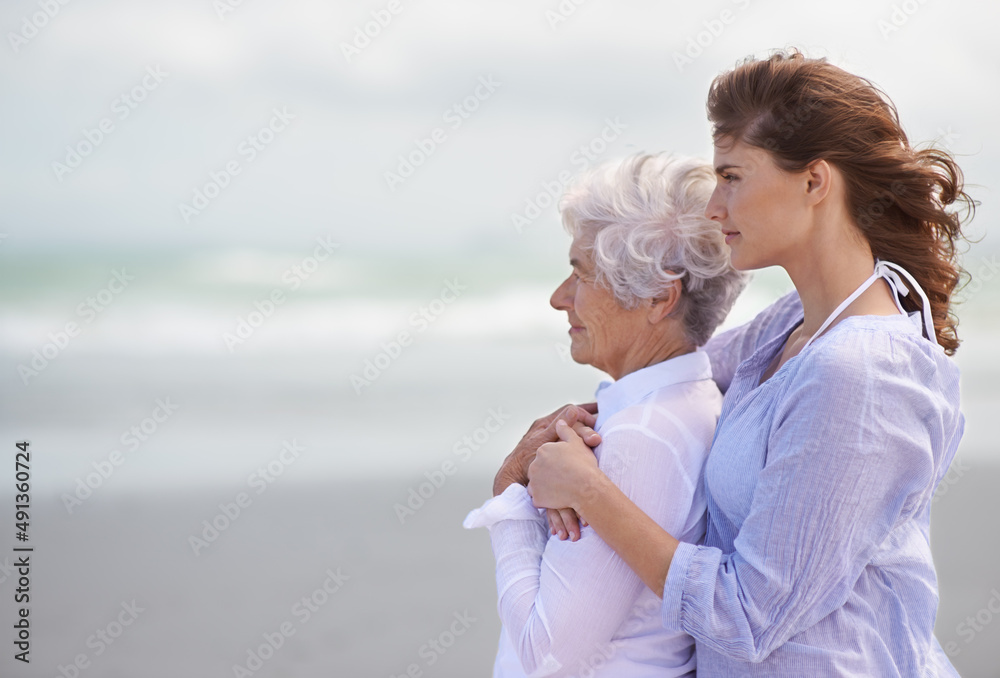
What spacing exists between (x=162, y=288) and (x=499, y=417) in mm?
3941

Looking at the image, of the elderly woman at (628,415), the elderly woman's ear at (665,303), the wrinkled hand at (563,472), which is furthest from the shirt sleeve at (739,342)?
the wrinkled hand at (563,472)

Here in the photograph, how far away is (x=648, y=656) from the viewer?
1523 mm

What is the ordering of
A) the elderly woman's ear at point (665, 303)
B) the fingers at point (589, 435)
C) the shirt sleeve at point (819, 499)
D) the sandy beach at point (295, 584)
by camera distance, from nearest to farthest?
the shirt sleeve at point (819, 499) < the fingers at point (589, 435) < the elderly woman's ear at point (665, 303) < the sandy beach at point (295, 584)

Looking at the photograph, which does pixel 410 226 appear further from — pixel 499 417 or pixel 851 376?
pixel 851 376

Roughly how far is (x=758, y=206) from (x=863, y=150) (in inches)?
7.3

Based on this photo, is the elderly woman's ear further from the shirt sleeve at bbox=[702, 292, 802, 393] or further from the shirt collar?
the shirt sleeve at bbox=[702, 292, 802, 393]

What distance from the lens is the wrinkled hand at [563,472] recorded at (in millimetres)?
1458

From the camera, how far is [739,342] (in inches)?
75.6

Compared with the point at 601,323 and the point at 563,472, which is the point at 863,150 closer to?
the point at 601,323

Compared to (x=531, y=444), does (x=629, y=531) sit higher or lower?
lower

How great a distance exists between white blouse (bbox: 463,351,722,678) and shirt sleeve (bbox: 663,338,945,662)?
18 cm

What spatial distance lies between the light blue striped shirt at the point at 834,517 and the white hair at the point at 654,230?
1.07 feet

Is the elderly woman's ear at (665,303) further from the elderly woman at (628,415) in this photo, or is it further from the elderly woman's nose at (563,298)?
the elderly woman's nose at (563,298)

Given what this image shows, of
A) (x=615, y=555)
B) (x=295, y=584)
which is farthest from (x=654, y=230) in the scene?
(x=295, y=584)
